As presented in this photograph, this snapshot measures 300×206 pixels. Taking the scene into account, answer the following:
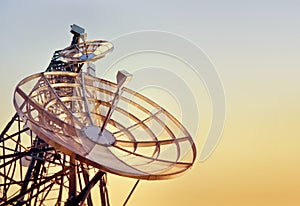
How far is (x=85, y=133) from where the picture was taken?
45.6 feet

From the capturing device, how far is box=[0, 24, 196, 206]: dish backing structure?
1249 centimetres

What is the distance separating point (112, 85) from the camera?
18.3m

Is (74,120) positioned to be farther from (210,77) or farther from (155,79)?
(210,77)

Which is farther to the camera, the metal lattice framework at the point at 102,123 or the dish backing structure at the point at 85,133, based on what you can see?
the dish backing structure at the point at 85,133

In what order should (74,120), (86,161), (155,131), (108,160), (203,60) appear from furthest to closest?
(155,131)
(203,60)
(74,120)
(108,160)
(86,161)

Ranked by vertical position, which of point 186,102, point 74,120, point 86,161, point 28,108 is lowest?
point 86,161

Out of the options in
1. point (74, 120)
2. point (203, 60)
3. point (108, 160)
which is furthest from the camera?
point (203, 60)

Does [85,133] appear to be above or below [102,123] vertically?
below

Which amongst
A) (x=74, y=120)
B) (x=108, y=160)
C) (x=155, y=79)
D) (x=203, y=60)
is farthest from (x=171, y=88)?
(x=108, y=160)

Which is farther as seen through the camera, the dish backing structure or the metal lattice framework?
the dish backing structure

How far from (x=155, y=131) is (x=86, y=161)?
6103 mm

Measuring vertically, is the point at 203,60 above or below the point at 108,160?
above

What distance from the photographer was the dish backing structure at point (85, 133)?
12492 mm

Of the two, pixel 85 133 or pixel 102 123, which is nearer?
pixel 85 133
